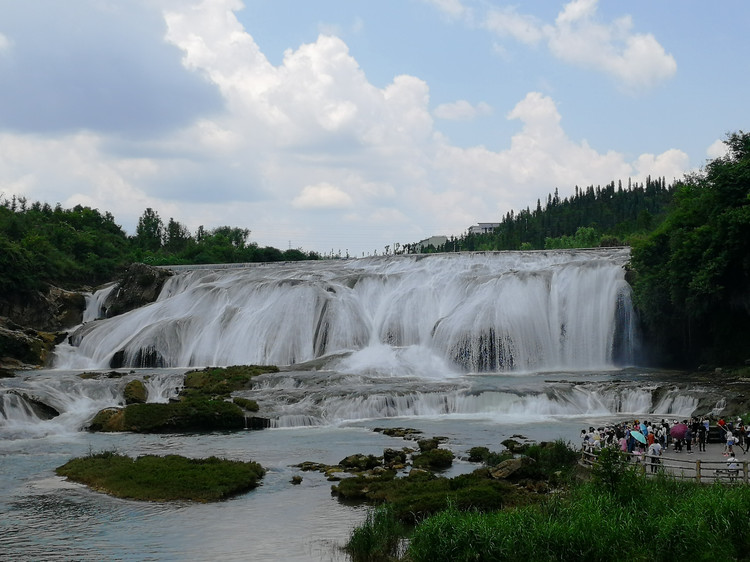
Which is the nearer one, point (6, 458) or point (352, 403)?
point (6, 458)

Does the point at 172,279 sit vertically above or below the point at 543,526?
above

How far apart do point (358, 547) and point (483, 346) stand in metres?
31.9

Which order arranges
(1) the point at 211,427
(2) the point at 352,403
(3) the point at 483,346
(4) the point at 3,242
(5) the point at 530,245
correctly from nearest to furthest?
(1) the point at 211,427 → (2) the point at 352,403 → (3) the point at 483,346 → (4) the point at 3,242 → (5) the point at 530,245

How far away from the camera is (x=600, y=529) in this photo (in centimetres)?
1430

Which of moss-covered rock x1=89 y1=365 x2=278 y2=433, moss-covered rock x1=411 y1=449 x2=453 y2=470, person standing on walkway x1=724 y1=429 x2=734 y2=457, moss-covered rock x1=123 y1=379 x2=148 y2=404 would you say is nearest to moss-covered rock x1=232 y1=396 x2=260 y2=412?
moss-covered rock x1=89 y1=365 x2=278 y2=433

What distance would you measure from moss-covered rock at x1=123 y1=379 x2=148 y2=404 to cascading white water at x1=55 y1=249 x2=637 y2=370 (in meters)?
12.1

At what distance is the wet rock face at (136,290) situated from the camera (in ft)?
212

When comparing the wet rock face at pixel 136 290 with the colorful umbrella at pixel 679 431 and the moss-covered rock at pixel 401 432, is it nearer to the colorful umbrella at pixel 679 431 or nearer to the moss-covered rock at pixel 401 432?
the moss-covered rock at pixel 401 432

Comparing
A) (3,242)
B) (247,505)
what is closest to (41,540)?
(247,505)

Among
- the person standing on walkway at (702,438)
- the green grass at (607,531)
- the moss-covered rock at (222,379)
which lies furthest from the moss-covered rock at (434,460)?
the moss-covered rock at (222,379)

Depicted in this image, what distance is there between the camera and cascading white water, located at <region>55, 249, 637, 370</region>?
47.7 m

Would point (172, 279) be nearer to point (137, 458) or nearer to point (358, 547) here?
point (137, 458)

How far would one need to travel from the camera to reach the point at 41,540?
17312mm

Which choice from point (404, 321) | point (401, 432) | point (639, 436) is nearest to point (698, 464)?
point (639, 436)
